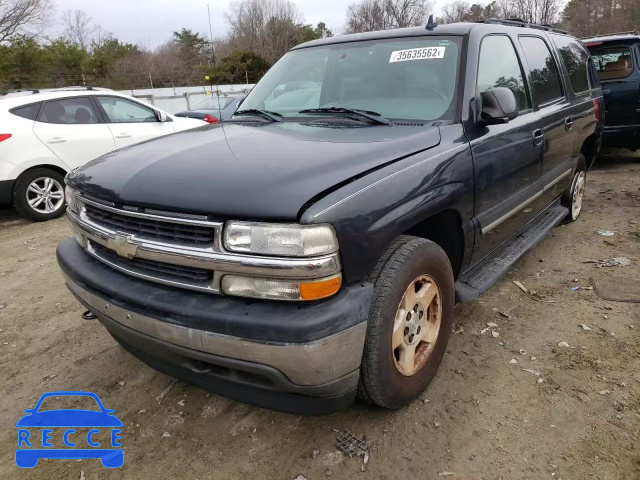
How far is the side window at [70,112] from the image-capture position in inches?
251

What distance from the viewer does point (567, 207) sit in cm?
483

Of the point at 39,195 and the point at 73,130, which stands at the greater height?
the point at 73,130

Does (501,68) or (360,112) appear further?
(501,68)

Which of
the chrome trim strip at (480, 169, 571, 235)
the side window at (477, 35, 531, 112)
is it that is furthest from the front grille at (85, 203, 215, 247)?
the side window at (477, 35, 531, 112)

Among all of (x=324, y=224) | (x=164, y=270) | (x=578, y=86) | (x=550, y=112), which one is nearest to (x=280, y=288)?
(x=324, y=224)

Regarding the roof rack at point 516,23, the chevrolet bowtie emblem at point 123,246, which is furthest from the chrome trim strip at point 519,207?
the chevrolet bowtie emblem at point 123,246

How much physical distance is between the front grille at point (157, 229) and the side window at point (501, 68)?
1.95 metres

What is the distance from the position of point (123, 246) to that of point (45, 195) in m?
5.03

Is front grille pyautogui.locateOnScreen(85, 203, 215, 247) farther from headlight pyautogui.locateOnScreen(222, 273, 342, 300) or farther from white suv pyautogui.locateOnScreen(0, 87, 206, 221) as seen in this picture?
white suv pyautogui.locateOnScreen(0, 87, 206, 221)

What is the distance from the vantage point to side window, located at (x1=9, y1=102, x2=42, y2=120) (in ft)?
20.0

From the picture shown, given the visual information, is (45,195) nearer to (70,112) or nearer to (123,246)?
(70,112)

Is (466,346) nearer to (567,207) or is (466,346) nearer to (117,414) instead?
(117,414)

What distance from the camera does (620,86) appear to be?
7148 millimetres

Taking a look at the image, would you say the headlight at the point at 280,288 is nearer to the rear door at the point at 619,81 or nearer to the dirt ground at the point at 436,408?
the dirt ground at the point at 436,408
